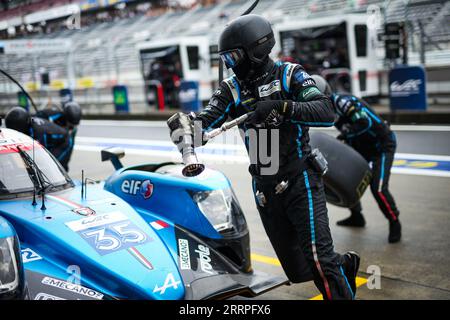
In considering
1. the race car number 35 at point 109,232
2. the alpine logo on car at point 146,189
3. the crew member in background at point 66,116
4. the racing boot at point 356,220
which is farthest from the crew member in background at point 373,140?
the crew member in background at point 66,116

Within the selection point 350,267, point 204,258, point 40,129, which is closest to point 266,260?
point 204,258

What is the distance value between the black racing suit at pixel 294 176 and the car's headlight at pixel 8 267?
4.08ft

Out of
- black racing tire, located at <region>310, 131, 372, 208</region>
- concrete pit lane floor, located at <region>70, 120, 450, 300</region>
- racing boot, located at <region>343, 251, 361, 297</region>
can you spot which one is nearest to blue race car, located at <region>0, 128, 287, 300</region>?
racing boot, located at <region>343, 251, 361, 297</region>

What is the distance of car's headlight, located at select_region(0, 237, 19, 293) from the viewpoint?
279cm

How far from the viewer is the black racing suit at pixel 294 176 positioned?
3.23 metres

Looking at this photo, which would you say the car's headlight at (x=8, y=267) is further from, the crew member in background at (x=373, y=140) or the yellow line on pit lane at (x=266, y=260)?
the crew member in background at (x=373, y=140)

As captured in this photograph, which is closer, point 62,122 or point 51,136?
point 51,136

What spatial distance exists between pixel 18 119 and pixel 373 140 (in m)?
3.32

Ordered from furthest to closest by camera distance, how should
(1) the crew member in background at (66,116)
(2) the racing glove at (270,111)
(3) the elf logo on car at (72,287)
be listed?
(1) the crew member in background at (66,116), (3) the elf logo on car at (72,287), (2) the racing glove at (270,111)

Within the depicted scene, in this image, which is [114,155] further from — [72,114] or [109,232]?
[72,114]

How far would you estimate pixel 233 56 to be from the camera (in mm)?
3260

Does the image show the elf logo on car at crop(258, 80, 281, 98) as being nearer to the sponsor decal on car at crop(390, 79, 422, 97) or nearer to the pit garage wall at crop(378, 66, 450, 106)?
the sponsor decal on car at crop(390, 79, 422, 97)
